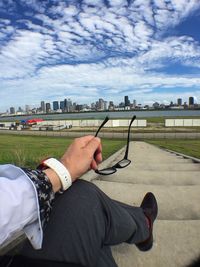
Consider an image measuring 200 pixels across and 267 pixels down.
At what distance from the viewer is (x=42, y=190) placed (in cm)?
143

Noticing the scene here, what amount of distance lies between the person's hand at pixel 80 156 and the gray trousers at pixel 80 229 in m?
0.22

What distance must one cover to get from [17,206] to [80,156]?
0.58 metres

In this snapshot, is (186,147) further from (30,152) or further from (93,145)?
(93,145)

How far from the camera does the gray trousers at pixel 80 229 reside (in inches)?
70.1

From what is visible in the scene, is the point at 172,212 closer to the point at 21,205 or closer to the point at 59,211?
the point at 59,211

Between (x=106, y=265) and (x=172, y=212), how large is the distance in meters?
2.11

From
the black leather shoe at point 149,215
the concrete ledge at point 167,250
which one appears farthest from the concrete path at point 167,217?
the black leather shoe at point 149,215

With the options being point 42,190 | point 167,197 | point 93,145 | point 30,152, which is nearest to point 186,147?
point 30,152

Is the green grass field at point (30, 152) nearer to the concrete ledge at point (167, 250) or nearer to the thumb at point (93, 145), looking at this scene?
the concrete ledge at point (167, 250)

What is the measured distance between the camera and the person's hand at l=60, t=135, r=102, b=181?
1725 mm

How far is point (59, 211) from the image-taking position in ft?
6.02

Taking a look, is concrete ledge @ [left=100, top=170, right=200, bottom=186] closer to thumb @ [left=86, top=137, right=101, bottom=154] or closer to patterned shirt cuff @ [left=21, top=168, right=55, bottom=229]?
thumb @ [left=86, top=137, right=101, bottom=154]

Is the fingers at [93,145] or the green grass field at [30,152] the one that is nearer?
the fingers at [93,145]

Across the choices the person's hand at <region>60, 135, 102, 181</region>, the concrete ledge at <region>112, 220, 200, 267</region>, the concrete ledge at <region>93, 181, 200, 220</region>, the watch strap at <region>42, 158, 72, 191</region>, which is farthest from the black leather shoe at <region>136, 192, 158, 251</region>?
the watch strap at <region>42, 158, 72, 191</region>
